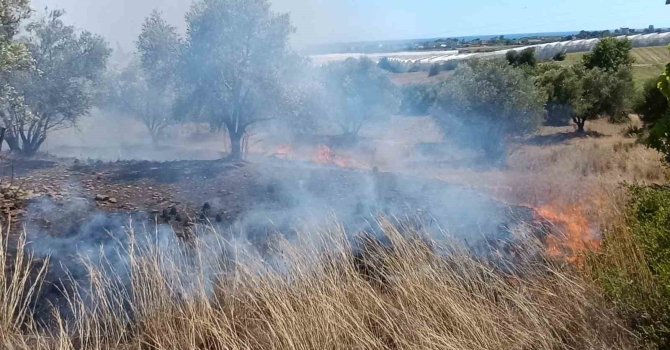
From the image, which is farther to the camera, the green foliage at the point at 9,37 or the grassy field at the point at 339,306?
the green foliage at the point at 9,37

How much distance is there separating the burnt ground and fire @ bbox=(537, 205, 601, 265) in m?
0.55

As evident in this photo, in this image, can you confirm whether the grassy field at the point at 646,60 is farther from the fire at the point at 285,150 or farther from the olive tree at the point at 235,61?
the olive tree at the point at 235,61

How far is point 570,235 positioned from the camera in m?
6.37

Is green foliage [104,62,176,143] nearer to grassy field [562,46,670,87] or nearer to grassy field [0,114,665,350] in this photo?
grassy field [0,114,665,350]

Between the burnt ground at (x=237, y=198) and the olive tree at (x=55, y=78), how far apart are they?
8.07ft

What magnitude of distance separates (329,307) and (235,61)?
10.5m

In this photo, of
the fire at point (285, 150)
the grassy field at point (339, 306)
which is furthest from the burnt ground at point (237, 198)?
the fire at point (285, 150)

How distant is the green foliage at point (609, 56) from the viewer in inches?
1153

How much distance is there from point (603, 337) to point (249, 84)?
11.3m

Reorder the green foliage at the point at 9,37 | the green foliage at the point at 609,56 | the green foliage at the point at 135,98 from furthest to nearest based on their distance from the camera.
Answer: the green foliage at the point at 609,56, the green foliage at the point at 135,98, the green foliage at the point at 9,37

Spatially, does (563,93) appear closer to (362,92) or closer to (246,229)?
(362,92)

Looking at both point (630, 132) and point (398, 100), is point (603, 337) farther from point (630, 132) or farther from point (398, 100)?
point (398, 100)

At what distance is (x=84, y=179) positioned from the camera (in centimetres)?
888

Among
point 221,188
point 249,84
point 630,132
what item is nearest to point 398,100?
point 630,132
